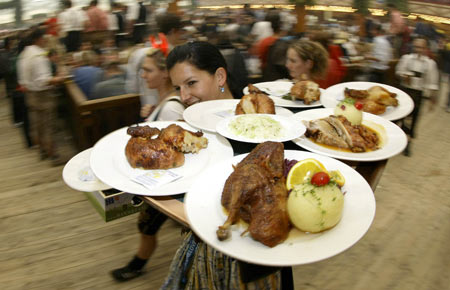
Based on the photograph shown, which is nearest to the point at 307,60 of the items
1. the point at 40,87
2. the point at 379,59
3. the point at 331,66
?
the point at 331,66

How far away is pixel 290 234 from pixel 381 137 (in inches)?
31.1

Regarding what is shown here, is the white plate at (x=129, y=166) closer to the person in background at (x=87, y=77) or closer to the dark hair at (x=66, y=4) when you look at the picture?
the person in background at (x=87, y=77)

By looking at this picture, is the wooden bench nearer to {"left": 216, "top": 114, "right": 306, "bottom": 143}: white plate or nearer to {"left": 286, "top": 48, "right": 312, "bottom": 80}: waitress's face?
{"left": 286, "top": 48, "right": 312, "bottom": 80}: waitress's face

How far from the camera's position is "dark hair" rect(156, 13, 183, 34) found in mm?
4441

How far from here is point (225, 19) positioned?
9453 millimetres

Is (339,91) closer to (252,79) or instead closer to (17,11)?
(252,79)

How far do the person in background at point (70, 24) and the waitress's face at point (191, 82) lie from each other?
6.25m

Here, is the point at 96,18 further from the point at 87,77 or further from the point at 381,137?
the point at 381,137

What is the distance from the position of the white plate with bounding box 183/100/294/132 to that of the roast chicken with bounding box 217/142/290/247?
42 centimetres

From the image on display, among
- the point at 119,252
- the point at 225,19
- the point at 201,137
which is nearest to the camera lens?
the point at 201,137

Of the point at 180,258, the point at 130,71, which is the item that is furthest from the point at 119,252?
the point at 130,71

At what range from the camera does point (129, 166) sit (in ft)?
4.47

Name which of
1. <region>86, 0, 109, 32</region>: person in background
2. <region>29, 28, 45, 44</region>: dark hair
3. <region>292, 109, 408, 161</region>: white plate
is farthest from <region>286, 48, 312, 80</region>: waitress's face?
<region>86, 0, 109, 32</region>: person in background

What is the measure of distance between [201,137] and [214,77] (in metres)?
0.76
